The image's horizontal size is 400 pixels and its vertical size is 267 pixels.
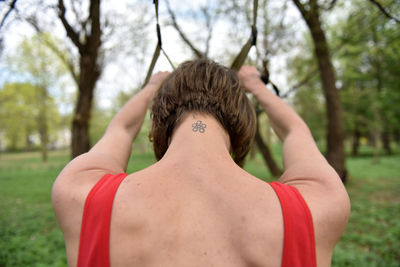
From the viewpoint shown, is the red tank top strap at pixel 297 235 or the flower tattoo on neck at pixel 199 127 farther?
the flower tattoo on neck at pixel 199 127

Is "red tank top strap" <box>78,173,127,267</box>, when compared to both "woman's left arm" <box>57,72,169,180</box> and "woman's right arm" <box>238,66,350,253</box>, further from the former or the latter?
"woman's right arm" <box>238,66,350,253</box>

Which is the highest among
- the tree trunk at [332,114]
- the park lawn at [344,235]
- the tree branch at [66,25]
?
the tree branch at [66,25]

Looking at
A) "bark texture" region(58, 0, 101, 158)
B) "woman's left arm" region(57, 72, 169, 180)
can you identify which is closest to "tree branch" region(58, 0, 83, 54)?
"bark texture" region(58, 0, 101, 158)

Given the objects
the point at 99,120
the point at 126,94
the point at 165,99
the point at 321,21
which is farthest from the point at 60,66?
the point at 165,99

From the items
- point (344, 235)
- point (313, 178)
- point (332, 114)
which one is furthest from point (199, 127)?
point (332, 114)

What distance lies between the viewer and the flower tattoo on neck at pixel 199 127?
3.45 feet

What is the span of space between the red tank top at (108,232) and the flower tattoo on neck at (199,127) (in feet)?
1.42

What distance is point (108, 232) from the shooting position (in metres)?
0.86

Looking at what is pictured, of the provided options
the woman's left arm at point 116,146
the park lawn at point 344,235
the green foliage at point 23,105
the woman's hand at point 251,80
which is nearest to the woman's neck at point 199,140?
the woman's left arm at point 116,146

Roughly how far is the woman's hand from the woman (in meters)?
0.65

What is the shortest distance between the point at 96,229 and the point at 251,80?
1327 millimetres

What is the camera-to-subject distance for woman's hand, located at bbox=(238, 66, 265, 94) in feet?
5.29

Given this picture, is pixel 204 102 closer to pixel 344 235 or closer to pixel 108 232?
pixel 108 232

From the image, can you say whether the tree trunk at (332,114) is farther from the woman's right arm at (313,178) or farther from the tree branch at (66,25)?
the woman's right arm at (313,178)
